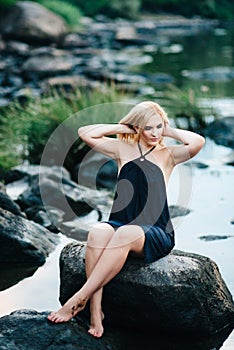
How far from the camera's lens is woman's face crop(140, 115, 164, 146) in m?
4.15

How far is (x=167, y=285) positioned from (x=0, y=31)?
17.8 metres

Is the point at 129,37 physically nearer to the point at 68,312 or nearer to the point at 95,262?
the point at 95,262

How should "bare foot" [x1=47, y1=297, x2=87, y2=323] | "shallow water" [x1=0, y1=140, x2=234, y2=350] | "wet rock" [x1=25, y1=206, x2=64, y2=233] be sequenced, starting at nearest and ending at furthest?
"bare foot" [x1=47, y1=297, x2=87, y2=323] < "shallow water" [x1=0, y1=140, x2=234, y2=350] < "wet rock" [x1=25, y1=206, x2=64, y2=233]

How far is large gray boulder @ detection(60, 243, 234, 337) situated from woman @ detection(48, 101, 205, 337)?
3.9 inches

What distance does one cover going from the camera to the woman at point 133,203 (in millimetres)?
3973

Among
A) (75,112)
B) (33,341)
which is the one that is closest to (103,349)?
(33,341)

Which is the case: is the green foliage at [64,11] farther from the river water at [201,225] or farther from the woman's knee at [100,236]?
the woman's knee at [100,236]

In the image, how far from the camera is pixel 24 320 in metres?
3.94

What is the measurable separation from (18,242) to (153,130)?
165 cm

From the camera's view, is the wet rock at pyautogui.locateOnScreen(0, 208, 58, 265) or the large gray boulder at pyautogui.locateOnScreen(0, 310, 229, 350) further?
the wet rock at pyautogui.locateOnScreen(0, 208, 58, 265)

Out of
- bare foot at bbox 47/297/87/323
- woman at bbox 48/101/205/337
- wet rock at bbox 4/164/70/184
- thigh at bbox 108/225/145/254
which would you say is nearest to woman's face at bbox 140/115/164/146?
woman at bbox 48/101/205/337

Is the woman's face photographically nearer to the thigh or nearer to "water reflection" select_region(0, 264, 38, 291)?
the thigh

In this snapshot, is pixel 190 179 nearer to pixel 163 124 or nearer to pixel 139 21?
pixel 163 124

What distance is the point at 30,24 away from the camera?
20938 millimetres
